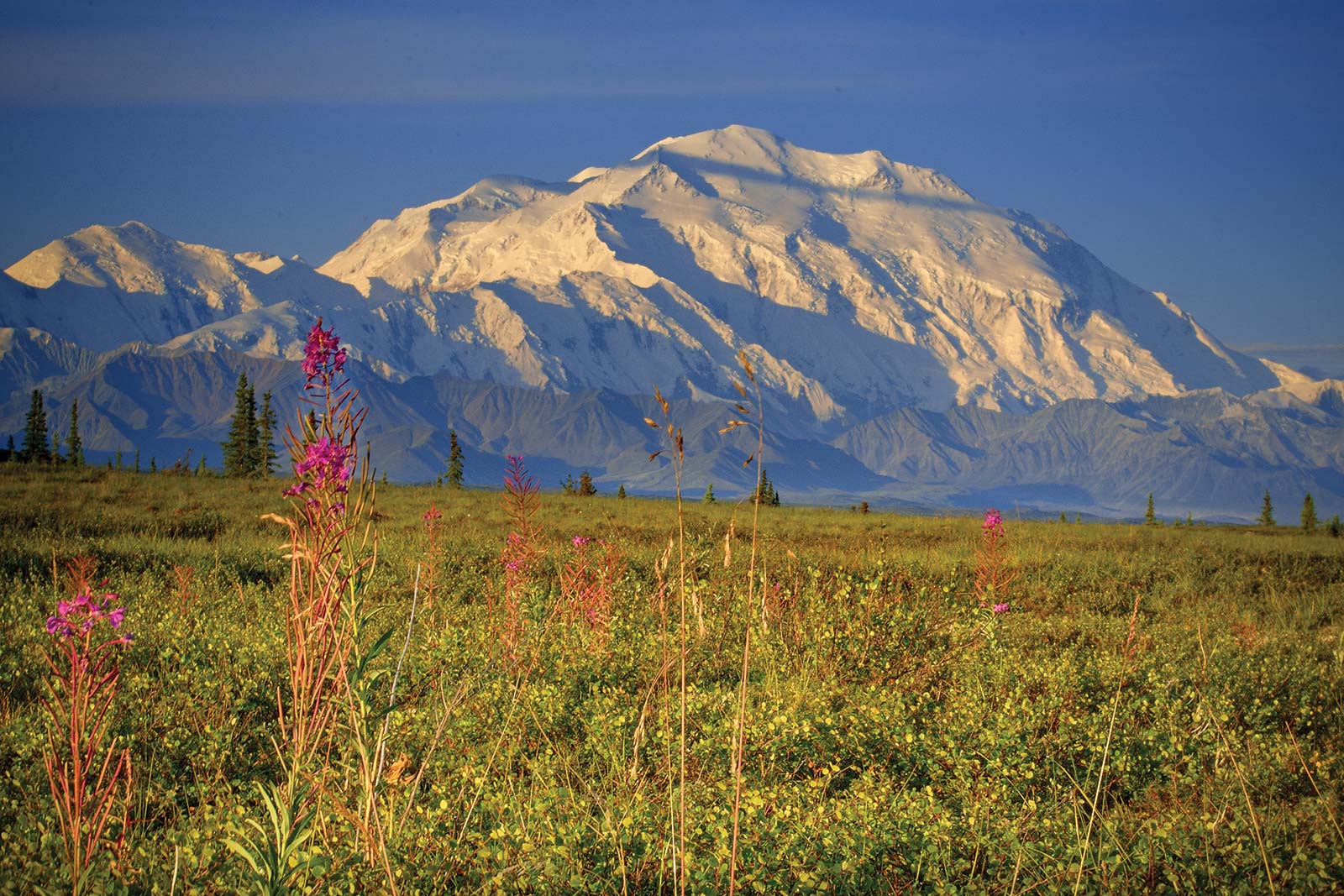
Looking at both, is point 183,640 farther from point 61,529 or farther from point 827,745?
point 61,529

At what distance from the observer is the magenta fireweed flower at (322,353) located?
384cm

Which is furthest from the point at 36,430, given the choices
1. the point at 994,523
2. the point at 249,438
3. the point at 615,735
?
the point at 615,735

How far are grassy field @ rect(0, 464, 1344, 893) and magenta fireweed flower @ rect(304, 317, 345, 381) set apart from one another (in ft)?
2.55

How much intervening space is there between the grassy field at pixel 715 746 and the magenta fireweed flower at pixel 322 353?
0.78m

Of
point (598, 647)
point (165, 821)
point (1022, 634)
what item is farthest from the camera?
point (1022, 634)

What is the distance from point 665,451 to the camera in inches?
141

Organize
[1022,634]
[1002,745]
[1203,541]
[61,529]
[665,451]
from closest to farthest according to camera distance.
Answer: [665,451], [1002,745], [1022,634], [61,529], [1203,541]

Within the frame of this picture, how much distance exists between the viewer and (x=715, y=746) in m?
6.74

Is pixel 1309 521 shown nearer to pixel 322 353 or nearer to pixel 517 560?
pixel 517 560

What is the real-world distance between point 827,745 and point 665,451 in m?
4.36

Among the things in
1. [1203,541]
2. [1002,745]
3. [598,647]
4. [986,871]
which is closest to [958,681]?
[1002,745]

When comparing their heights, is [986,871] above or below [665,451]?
below

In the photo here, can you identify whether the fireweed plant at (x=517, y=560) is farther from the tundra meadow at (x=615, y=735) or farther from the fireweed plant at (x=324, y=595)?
the fireweed plant at (x=324, y=595)

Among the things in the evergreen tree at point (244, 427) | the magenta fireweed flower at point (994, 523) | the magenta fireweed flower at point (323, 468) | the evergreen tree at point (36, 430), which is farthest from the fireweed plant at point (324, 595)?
the evergreen tree at point (36, 430)
